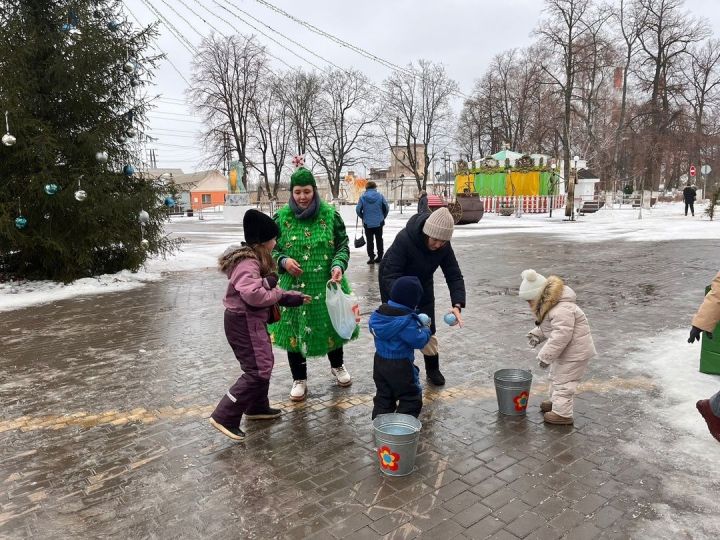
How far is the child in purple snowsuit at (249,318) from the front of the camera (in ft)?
12.1

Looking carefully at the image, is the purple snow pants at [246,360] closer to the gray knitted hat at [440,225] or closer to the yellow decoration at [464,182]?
the gray knitted hat at [440,225]

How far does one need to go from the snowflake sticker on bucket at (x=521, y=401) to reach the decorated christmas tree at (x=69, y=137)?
26.8ft

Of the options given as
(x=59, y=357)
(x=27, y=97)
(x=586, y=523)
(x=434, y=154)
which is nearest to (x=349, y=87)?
(x=434, y=154)

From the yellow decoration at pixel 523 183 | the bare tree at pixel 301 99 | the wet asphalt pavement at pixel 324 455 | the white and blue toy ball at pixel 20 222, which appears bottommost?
the wet asphalt pavement at pixel 324 455

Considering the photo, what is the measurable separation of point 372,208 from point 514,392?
8194 mm

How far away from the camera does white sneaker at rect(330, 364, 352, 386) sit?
4.82 meters

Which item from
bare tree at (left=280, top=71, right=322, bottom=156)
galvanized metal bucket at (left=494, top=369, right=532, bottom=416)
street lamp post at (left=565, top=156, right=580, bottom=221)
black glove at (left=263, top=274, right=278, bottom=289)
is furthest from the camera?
bare tree at (left=280, top=71, right=322, bottom=156)

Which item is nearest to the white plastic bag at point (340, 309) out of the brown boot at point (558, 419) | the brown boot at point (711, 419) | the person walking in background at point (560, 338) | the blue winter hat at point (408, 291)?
→ the blue winter hat at point (408, 291)

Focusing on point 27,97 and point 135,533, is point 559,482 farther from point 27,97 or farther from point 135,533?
point 27,97

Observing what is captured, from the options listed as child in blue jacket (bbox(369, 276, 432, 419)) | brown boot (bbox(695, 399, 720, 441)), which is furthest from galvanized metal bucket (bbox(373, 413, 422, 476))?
brown boot (bbox(695, 399, 720, 441))

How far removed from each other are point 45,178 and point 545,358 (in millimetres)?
8879

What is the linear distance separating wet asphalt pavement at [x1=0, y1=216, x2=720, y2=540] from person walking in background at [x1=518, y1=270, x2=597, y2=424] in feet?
0.68

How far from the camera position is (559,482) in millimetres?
3172

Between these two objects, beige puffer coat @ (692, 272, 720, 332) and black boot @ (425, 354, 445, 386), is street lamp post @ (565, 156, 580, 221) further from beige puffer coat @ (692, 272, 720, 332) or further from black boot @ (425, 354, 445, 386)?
beige puffer coat @ (692, 272, 720, 332)
